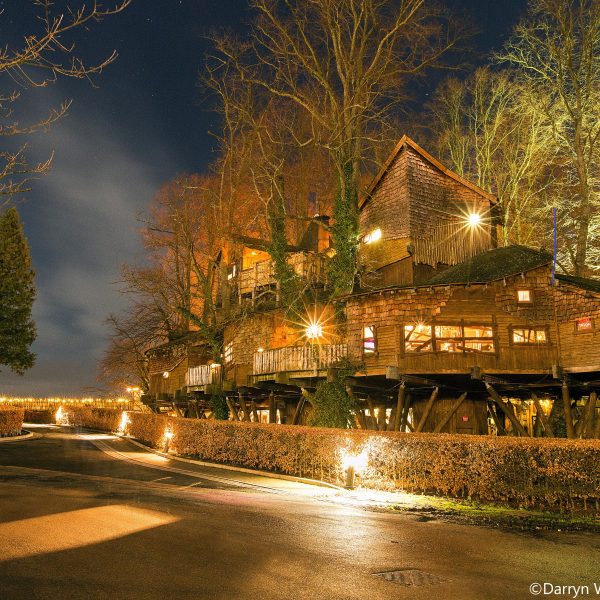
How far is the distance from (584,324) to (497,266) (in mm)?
4389

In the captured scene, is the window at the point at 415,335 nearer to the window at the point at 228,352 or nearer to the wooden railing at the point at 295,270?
the wooden railing at the point at 295,270

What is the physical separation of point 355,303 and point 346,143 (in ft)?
32.5

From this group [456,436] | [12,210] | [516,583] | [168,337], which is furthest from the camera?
[168,337]

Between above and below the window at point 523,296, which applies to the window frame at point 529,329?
below

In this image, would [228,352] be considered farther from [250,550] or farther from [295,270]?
[250,550]

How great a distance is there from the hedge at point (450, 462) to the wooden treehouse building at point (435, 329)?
4.68 metres

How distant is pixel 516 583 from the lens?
7.83 m

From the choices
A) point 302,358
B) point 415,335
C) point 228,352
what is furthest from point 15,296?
point 415,335

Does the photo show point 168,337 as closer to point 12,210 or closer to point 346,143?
point 12,210

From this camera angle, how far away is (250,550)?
8.86m

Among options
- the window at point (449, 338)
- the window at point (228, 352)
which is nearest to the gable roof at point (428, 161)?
the window at point (449, 338)

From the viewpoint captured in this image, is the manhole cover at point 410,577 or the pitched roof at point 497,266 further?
the pitched roof at point 497,266

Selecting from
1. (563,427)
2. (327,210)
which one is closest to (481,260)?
(563,427)

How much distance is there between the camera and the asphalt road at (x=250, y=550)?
7.10 meters
